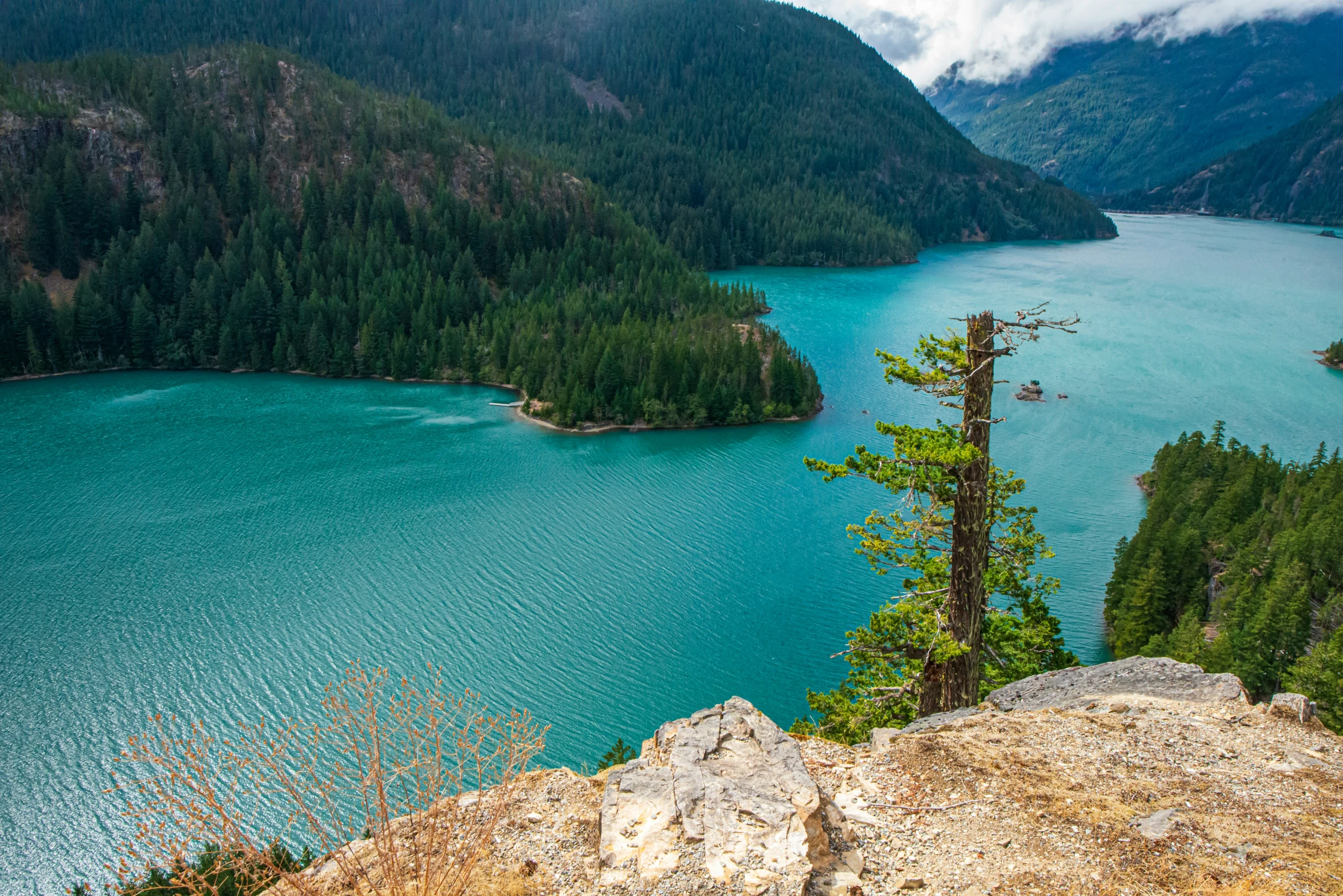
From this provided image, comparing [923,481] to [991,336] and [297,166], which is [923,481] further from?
[297,166]

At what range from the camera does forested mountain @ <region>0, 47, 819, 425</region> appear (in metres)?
81.4

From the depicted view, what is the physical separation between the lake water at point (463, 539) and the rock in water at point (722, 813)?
35.0 feet

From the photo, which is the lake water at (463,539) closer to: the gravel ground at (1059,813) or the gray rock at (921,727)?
the gravel ground at (1059,813)

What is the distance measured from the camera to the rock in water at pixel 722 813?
9.09 m

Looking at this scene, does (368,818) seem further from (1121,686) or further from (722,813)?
(1121,686)

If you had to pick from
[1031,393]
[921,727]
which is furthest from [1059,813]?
[1031,393]

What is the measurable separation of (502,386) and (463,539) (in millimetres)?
40614

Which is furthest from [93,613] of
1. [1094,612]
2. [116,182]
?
[116,182]

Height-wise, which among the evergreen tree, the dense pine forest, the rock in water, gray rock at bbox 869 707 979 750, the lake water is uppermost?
the evergreen tree

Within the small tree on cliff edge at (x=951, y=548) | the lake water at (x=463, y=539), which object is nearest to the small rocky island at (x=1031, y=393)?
the lake water at (x=463, y=539)

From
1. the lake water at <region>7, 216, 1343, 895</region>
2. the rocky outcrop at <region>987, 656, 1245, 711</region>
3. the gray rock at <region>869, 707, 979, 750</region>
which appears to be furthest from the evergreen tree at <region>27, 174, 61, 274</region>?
the rocky outcrop at <region>987, 656, 1245, 711</region>

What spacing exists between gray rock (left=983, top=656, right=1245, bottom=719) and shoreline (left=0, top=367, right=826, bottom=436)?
58.6m

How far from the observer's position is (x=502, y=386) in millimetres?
87438

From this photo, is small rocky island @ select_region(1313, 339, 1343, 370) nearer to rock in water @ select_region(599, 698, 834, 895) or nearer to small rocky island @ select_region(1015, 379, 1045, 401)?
small rocky island @ select_region(1015, 379, 1045, 401)
